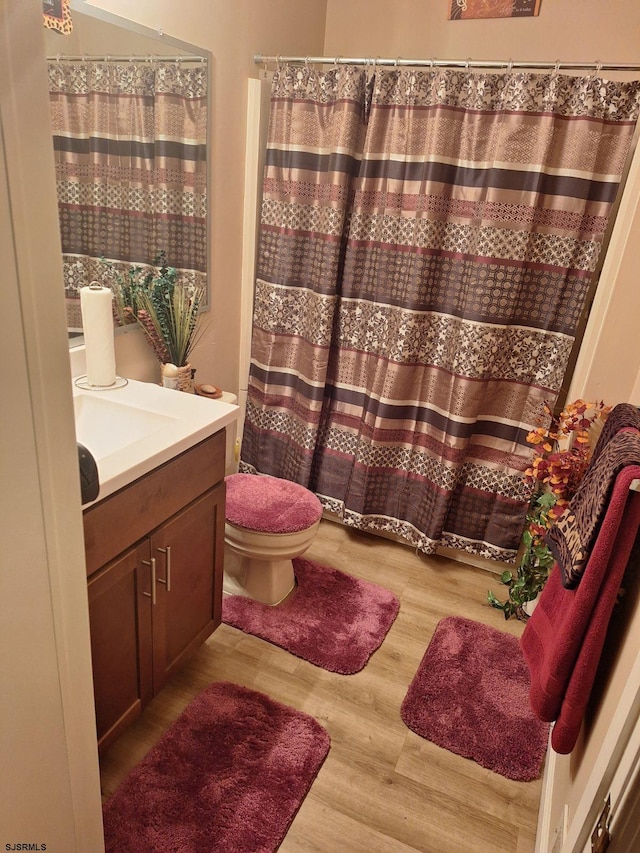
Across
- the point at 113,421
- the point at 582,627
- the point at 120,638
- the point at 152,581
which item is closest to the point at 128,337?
the point at 113,421

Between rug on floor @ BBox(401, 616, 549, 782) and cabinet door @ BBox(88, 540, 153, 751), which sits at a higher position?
cabinet door @ BBox(88, 540, 153, 751)

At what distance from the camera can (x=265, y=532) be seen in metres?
2.04

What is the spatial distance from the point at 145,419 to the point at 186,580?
482mm

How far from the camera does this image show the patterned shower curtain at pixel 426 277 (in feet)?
6.70

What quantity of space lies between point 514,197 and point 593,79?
0.42m

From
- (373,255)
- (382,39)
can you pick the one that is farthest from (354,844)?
(382,39)

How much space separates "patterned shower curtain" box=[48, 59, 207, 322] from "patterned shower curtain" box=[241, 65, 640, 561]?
0.45 metres

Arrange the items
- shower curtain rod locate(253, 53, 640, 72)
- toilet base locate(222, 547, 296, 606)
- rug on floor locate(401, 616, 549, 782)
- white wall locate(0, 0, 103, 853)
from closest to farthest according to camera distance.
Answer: white wall locate(0, 0, 103, 853)
rug on floor locate(401, 616, 549, 782)
shower curtain rod locate(253, 53, 640, 72)
toilet base locate(222, 547, 296, 606)

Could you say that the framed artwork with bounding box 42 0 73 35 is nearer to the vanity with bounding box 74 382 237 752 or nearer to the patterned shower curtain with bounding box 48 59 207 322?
the patterned shower curtain with bounding box 48 59 207 322

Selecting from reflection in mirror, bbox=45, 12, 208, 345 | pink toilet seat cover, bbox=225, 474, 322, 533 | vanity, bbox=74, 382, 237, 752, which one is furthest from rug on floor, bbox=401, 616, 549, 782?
reflection in mirror, bbox=45, 12, 208, 345

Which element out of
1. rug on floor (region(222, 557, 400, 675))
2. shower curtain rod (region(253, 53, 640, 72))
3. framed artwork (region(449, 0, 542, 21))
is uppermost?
framed artwork (region(449, 0, 542, 21))

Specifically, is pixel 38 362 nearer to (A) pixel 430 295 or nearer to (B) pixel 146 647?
(B) pixel 146 647

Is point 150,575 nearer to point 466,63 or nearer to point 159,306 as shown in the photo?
point 159,306

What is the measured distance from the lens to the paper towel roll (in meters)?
1.67
